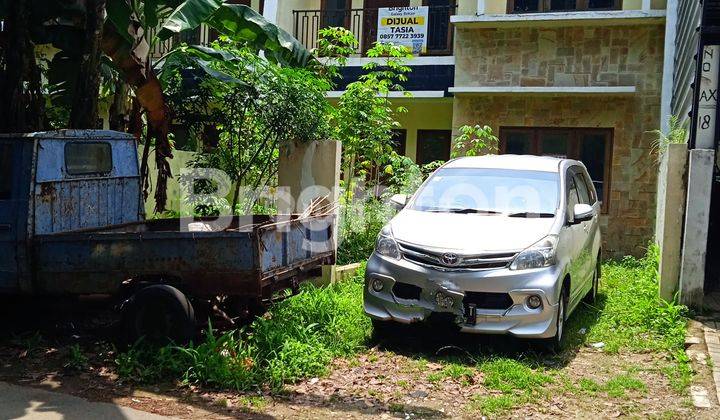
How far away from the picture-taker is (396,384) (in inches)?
220

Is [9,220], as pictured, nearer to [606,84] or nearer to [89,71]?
[89,71]

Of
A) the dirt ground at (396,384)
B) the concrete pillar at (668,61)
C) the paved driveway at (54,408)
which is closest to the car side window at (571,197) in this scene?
the dirt ground at (396,384)

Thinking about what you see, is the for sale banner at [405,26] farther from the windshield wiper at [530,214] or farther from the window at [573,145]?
the windshield wiper at [530,214]

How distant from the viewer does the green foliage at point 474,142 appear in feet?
38.6

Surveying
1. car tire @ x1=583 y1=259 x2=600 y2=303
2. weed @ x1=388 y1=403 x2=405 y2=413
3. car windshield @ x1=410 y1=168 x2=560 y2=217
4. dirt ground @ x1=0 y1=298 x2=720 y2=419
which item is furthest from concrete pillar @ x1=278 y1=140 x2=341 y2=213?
weed @ x1=388 y1=403 x2=405 y2=413

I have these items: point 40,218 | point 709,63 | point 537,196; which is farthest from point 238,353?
point 709,63

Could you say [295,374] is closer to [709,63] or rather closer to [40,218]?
[40,218]

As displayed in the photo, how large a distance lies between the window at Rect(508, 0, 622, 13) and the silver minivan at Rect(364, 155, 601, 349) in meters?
6.92

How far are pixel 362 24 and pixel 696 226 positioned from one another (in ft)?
32.9

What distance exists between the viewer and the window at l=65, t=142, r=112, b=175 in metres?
6.58

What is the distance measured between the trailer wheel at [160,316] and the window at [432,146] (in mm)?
10758

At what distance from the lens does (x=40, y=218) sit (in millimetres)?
6195

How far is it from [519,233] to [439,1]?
10.4 metres

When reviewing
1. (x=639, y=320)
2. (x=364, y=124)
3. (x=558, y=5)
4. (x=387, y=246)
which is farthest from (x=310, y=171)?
(x=558, y=5)
